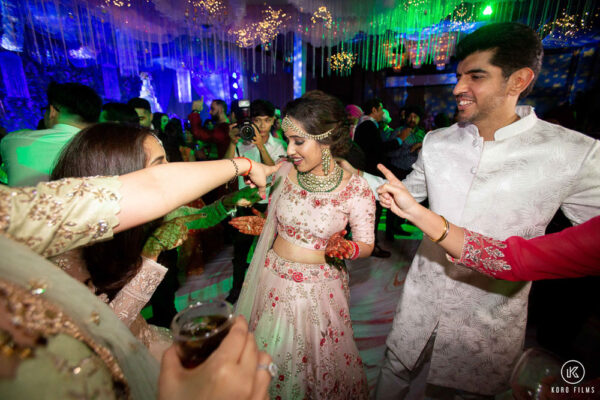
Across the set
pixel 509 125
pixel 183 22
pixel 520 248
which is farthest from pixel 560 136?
pixel 183 22

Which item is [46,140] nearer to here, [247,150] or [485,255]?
[247,150]

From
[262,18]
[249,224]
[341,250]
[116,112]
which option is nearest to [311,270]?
[341,250]

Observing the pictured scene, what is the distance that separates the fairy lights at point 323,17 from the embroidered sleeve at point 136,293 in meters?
5.73

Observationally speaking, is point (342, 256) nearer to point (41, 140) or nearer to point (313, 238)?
point (313, 238)

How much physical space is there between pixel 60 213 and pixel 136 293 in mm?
738

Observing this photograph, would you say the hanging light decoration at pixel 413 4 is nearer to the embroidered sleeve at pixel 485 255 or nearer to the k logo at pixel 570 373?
the embroidered sleeve at pixel 485 255

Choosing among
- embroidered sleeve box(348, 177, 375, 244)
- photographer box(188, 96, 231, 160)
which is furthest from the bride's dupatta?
photographer box(188, 96, 231, 160)

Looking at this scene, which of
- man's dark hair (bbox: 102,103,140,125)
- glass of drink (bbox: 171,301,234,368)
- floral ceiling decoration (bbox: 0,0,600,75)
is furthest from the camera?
floral ceiling decoration (bbox: 0,0,600,75)

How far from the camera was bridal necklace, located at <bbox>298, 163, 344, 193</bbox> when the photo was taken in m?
1.66

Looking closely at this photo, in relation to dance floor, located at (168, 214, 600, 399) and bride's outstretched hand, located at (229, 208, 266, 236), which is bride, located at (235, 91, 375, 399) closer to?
bride's outstretched hand, located at (229, 208, 266, 236)

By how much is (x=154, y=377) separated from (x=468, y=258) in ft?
3.57

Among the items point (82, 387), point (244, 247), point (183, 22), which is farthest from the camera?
point (183, 22)

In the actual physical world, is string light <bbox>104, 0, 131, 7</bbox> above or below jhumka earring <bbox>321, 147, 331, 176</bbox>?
above

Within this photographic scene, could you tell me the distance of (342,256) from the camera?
1384mm
